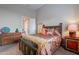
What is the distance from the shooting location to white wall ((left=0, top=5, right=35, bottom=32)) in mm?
1754

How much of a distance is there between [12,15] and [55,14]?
799 mm

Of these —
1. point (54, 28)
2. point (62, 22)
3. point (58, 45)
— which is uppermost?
point (62, 22)

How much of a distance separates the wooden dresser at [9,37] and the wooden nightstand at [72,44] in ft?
2.96

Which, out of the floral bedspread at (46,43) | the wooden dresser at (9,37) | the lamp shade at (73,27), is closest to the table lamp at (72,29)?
the lamp shade at (73,27)

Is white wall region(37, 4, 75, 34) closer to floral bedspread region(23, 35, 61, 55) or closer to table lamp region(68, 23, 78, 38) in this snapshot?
table lamp region(68, 23, 78, 38)

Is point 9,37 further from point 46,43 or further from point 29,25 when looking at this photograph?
point 46,43

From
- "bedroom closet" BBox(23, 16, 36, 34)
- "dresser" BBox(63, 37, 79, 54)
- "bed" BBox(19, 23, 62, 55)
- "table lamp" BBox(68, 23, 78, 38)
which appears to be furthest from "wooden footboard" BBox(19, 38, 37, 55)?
"table lamp" BBox(68, 23, 78, 38)

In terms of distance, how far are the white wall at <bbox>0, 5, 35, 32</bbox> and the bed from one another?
273 millimetres

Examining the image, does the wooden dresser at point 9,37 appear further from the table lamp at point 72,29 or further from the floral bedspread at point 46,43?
the table lamp at point 72,29

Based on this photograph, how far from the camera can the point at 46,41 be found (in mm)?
1740
